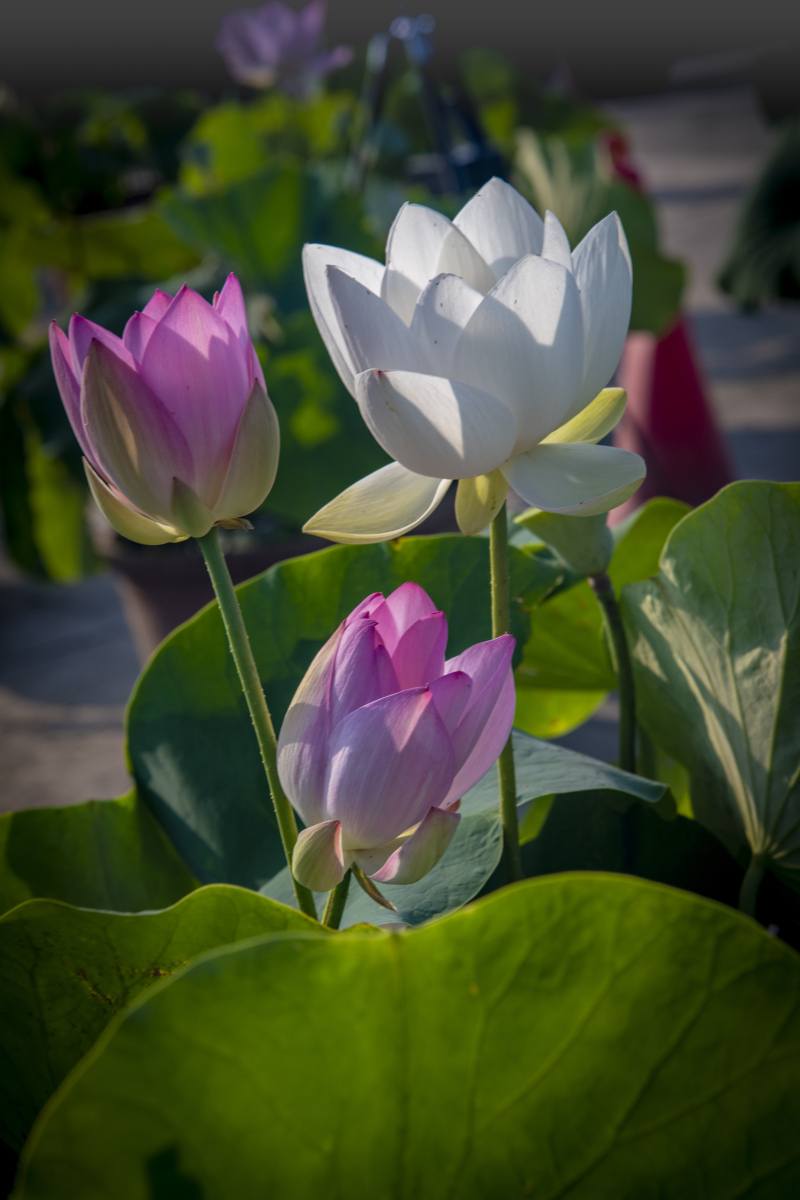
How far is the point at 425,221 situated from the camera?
20cm

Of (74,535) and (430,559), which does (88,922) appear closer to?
(430,559)

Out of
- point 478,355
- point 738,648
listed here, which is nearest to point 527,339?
point 478,355

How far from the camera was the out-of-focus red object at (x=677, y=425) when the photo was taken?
1.33 m

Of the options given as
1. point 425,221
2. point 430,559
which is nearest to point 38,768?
point 430,559

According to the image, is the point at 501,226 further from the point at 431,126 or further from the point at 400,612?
the point at 431,126

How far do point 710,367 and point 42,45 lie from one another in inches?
103

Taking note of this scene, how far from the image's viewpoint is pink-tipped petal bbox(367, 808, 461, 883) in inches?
6.8

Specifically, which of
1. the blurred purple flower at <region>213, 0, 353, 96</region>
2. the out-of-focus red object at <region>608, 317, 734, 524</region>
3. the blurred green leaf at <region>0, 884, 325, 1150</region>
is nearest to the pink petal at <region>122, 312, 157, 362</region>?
the blurred green leaf at <region>0, 884, 325, 1150</region>

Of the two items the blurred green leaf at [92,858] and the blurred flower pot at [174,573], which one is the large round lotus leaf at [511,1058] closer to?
the blurred green leaf at [92,858]

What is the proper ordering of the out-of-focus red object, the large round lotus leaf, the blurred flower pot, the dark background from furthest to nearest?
the dark background, the out-of-focus red object, the blurred flower pot, the large round lotus leaf

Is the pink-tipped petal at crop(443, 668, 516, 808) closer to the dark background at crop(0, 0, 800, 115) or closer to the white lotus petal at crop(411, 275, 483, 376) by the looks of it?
the white lotus petal at crop(411, 275, 483, 376)

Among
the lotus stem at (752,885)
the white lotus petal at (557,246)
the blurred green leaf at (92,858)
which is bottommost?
the lotus stem at (752,885)

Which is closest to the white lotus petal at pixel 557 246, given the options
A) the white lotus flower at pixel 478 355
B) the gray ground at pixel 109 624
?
the white lotus flower at pixel 478 355

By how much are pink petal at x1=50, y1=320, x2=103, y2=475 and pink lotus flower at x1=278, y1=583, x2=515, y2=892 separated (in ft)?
0.21
